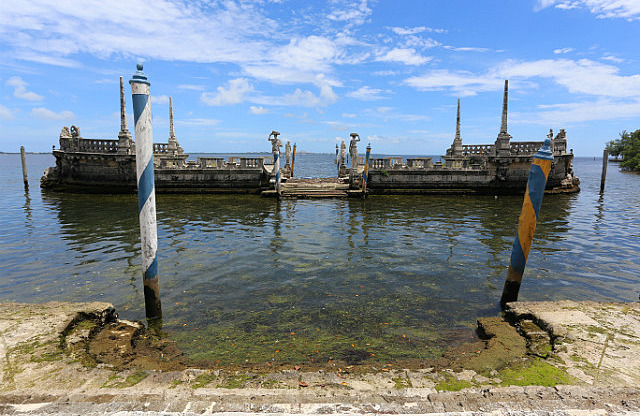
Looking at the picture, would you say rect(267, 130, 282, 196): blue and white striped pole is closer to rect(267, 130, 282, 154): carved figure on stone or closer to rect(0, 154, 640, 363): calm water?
rect(267, 130, 282, 154): carved figure on stone

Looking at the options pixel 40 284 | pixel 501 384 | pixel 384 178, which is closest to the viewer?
pixel 501 384

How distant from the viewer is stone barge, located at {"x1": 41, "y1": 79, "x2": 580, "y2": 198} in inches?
1006

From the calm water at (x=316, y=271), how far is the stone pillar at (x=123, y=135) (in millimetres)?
9310

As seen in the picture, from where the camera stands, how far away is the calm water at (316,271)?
5730mm

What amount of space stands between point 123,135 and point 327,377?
91.4 ft

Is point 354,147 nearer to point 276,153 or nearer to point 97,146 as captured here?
point 276,153

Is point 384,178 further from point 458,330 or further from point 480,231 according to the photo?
point 458,330

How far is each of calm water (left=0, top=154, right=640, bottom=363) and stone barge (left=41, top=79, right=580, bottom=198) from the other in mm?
8395

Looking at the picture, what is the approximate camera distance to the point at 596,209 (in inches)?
767

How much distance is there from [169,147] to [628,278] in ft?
110

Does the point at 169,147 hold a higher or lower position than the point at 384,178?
higher

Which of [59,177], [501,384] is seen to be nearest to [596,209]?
[501,384]

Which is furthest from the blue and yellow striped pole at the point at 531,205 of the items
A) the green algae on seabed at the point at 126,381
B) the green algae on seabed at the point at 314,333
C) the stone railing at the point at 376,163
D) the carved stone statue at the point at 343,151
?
the carved stone statue at the point at 343,151

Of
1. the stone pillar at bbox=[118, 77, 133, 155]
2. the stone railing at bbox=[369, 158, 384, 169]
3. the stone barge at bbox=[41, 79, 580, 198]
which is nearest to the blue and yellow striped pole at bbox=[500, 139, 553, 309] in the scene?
the stone barge at bbox=[41, 79, 580, 198]
